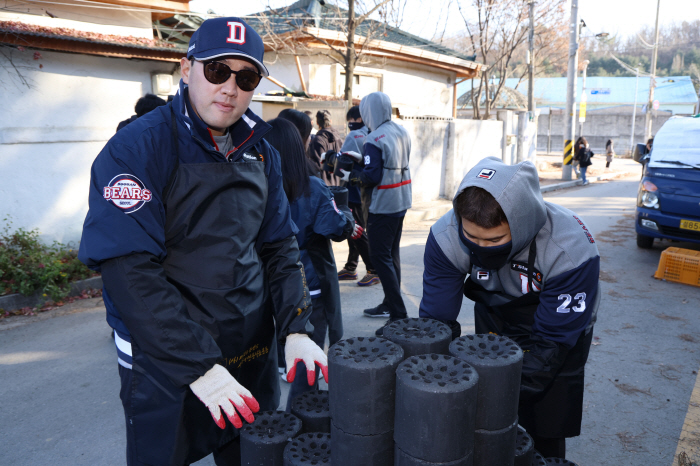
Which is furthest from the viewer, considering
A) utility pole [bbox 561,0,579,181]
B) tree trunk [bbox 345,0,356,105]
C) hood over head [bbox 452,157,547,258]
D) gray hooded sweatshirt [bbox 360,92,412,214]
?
utility pole [bbox 561,0,579,181]

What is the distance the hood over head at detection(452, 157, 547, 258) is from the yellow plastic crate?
5987mm

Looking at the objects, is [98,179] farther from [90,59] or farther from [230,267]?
[90,59]

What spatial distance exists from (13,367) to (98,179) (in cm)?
372

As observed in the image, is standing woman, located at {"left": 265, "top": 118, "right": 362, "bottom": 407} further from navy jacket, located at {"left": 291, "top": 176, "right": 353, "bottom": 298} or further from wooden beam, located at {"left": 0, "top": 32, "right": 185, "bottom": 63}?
Result: wooden beam, located at {"left": 0, "top": 32, "right": 185, "bottom": 63}

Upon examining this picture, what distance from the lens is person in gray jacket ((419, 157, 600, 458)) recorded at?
2008 mm

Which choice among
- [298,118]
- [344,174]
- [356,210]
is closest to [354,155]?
[344,174]

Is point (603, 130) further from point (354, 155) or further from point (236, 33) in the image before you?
point (236, 33)

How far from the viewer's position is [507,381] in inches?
60.4

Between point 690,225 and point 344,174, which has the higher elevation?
point 344,174

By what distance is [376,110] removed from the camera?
5.39 metres

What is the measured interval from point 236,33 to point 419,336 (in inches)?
49.3

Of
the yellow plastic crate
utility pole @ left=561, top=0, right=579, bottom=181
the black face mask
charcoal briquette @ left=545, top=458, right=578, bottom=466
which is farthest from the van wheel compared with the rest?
utility pole @ left=561, top=0, right=579, bottom=181

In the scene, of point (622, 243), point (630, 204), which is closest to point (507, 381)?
point (622, 243)

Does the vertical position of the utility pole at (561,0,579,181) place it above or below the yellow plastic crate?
above
